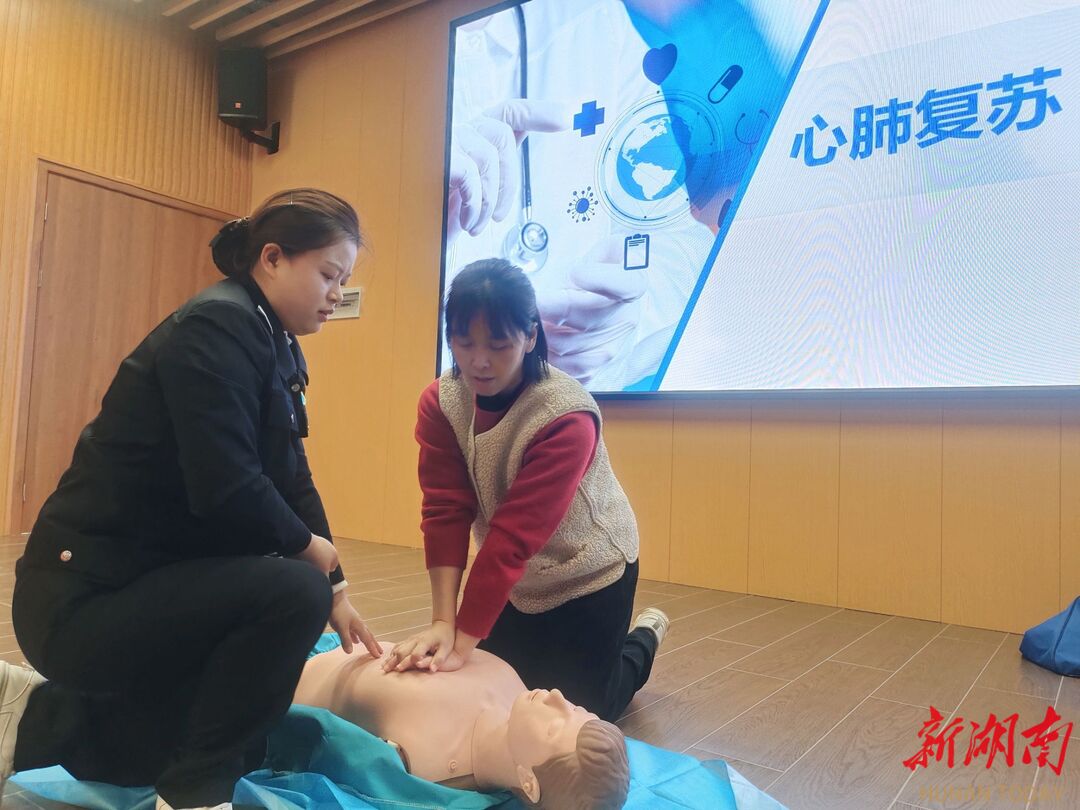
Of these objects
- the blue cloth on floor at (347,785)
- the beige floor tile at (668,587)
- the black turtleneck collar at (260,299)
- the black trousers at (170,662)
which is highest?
the black turtleneck collar at (260,299)

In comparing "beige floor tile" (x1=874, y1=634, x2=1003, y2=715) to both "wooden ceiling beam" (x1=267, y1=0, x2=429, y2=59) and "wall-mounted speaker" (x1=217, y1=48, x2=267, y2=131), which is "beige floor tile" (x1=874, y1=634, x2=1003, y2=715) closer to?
"wooden ceiling beam" (x1=267, y1=0, x2=429, y2=59)

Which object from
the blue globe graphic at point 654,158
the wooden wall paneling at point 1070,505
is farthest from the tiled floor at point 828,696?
the blue globe graphic at point 654,158

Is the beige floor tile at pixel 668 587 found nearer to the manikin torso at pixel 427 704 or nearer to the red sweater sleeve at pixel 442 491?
the red sweater sleeve at pixel 442 491

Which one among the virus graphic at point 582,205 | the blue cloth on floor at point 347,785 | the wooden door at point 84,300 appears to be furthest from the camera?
the wooden door at point 84,300

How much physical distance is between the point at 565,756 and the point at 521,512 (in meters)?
0.38

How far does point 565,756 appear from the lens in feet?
2.87

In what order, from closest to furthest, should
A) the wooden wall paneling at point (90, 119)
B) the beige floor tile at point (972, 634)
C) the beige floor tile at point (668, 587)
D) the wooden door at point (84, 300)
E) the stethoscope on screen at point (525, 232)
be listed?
the beige floor tile at point (972, 634)
the beige floor tile at point (668, 587)
the stethoscope on screen at point (525, 232)
the wooden wall paneling at point (90, 119)
the wooden door at point (84, 300)

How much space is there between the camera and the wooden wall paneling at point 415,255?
356 cm

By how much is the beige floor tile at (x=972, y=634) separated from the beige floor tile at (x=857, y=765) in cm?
74

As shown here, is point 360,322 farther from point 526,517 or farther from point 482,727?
point 482,727

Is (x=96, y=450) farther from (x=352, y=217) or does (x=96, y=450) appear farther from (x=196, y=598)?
(x=352, y=217)

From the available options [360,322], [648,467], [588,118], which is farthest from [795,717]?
[360,322]

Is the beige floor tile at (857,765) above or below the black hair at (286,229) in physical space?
below

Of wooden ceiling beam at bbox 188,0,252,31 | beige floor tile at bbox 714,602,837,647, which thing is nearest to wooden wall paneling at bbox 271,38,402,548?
wooden ceiling beam at bbox 188,0,252,31
